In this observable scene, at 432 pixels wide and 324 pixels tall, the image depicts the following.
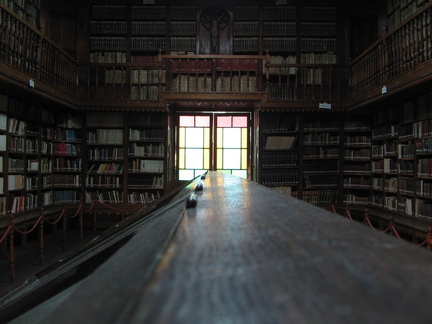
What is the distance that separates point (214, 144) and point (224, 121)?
24.3 inches

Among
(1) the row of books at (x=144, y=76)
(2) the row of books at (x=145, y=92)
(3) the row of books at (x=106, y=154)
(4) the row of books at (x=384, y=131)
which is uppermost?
(1) the row of books at (x=144, y=76)

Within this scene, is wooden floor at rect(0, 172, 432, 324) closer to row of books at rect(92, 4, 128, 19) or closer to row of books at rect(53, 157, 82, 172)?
row of books at rect(53, 157, 82, 172)

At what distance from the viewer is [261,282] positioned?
0.28 m

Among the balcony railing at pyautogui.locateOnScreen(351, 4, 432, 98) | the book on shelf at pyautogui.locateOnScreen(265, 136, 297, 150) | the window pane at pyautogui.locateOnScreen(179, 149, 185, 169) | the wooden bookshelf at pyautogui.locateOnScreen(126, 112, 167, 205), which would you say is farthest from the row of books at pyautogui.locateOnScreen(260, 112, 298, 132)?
the wooden bookshelf at pyautogui.locateOnScreen(126, 112, 167, 205)

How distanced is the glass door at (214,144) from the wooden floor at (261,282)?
288 inches

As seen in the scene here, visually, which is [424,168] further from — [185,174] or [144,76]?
[144,76]

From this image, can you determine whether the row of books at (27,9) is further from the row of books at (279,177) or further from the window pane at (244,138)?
the row of books at (279,177)

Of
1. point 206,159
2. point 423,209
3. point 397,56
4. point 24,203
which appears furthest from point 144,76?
point 423,209

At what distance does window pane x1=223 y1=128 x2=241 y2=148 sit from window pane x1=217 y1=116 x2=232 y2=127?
124mm

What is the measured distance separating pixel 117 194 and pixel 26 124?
2.29m

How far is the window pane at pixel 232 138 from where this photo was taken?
779 centimetres

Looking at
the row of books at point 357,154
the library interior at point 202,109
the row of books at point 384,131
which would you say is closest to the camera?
the row of books at point 384,131

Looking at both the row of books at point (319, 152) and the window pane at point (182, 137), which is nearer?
the row of books at point (319, 152)

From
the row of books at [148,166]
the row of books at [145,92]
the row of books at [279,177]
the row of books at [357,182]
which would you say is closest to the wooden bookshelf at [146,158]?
the row of books at [148,166]
